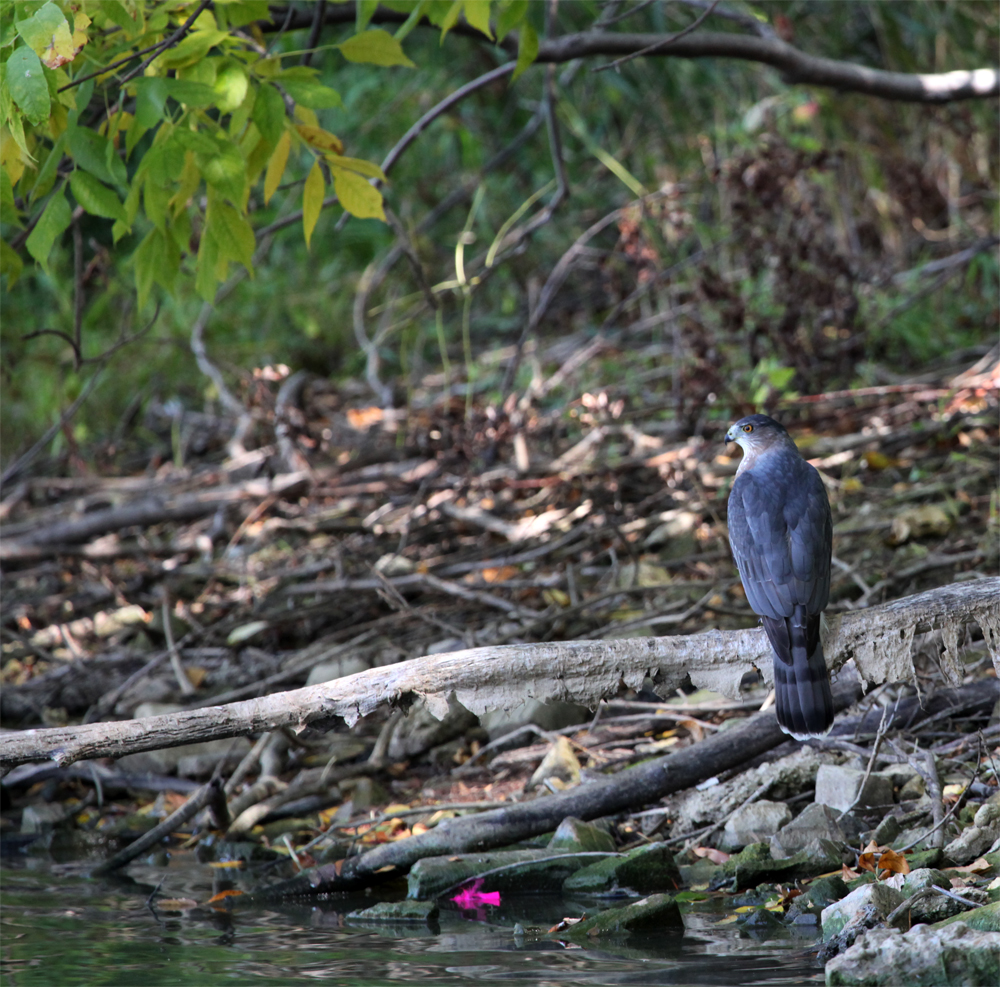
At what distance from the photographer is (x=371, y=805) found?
4.71 m

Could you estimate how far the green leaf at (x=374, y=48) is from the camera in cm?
348

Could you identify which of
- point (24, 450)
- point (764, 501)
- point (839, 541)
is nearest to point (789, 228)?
point (839, 541)

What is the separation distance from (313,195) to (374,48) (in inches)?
18.0

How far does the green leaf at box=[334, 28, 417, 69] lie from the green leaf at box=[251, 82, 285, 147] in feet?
0.91

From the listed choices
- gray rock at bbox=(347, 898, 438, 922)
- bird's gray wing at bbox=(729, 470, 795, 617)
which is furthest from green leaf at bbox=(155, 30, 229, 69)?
gray rock at bbox=(347, 898, 438, 922)

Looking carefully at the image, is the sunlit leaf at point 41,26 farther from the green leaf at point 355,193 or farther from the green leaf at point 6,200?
the green leaf at point 355,193

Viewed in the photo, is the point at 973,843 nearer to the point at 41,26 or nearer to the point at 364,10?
the point at 364,10

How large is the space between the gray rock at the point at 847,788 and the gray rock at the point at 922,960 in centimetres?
123

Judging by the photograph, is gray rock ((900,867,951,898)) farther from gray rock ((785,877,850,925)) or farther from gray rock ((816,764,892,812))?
gray rock ((816,764,892,812))

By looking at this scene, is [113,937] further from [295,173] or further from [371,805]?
[295,173]

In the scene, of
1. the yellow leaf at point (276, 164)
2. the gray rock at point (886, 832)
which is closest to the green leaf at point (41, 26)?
the yellow leaf at point (276, 164)

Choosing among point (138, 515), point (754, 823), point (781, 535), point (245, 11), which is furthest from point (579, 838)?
point (138, 515)

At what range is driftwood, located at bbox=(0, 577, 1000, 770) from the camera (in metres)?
2.86

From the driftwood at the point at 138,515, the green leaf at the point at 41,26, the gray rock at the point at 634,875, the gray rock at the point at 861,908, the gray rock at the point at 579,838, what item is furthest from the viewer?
the driftwood at the point at 138,515
